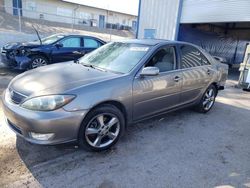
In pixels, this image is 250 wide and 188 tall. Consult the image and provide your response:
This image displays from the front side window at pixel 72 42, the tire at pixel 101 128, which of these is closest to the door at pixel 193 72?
the tire at pixel 101 128

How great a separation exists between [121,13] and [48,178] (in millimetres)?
32824

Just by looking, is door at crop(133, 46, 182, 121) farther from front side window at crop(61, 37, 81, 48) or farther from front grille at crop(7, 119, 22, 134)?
front side window at crop(61, 37, 81, 48)

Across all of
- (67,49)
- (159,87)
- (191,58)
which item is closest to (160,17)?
(67,49)

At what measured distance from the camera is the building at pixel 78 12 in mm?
→ 22981

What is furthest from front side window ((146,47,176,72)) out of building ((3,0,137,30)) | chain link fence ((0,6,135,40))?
building ((3,0,137,30))

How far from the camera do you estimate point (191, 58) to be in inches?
181

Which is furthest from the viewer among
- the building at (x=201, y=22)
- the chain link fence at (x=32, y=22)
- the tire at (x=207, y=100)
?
the chain link fence at (x=32, y=22)

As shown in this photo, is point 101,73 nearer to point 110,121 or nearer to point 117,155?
point 110,121

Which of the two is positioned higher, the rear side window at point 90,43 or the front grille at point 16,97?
A: the rear side window at point 90,43

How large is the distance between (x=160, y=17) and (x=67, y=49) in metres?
7.30

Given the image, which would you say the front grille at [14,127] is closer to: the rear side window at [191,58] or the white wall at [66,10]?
the rear side window at [191,58]

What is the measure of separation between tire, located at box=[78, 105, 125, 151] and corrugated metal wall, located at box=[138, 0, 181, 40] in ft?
34.9

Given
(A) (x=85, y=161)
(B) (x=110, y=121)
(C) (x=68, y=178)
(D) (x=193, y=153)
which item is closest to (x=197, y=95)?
(D) (x=193, y=153)

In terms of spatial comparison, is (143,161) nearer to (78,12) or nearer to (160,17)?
(160,17)
